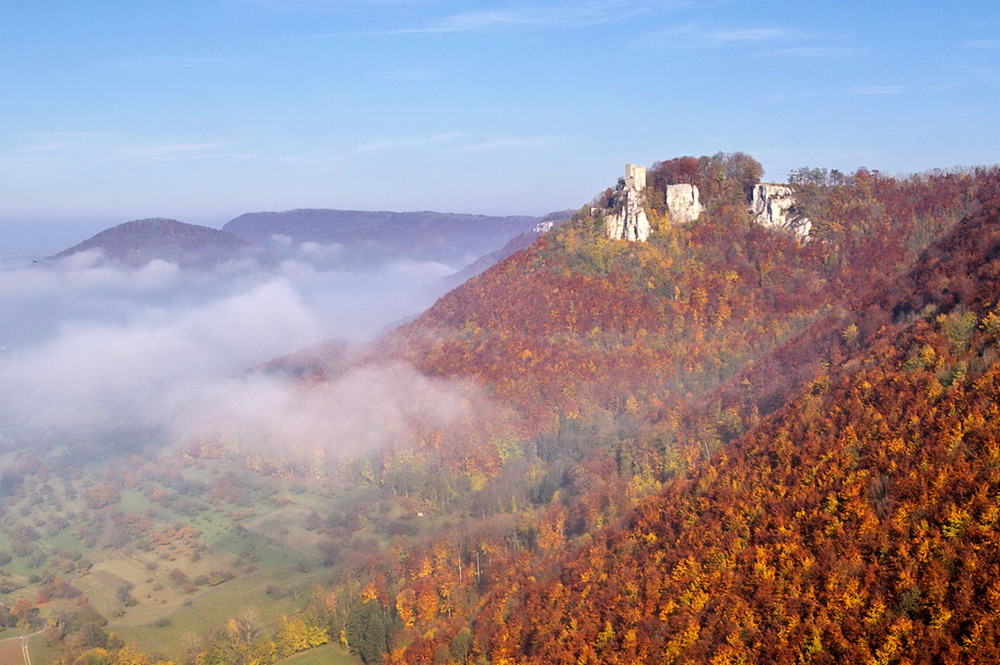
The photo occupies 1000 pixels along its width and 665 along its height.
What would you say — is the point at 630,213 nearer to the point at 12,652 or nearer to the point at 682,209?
the point at 682,209

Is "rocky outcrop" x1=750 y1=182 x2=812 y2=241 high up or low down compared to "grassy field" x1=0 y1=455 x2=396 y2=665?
up

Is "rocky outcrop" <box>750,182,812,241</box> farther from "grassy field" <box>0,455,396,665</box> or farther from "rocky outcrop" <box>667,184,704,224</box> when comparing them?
"grassy field" <box>0,455,396,665</box>

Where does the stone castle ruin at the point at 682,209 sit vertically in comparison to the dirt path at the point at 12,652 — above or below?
above

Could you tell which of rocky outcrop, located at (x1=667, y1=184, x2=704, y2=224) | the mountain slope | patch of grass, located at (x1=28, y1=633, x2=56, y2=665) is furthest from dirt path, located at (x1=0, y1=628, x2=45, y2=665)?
rocky outcrop, located at (x1=667, y1=184, x2=704, y2=224)

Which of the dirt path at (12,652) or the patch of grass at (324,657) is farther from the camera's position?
the dirt path at (12,652)

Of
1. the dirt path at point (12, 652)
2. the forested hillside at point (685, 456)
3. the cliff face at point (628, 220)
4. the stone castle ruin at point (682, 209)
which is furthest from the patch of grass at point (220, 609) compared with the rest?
the stone castle ruin at point (682, 209)

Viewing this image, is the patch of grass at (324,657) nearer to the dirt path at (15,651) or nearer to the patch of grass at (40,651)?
the patch of grass at (40,651)

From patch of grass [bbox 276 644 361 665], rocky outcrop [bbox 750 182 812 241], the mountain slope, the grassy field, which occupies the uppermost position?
rocky outcrop [bbox 750 182 812 241]
